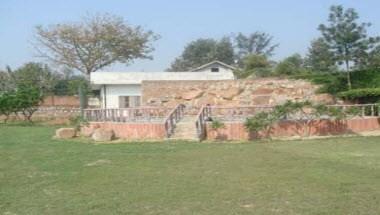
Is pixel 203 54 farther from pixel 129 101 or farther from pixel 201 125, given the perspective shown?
pixel 201 125

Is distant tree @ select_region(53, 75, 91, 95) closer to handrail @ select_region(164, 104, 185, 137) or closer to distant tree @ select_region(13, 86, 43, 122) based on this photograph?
distant tree @ select_region(13, 86, 43, 122)

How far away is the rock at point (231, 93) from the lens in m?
28.8

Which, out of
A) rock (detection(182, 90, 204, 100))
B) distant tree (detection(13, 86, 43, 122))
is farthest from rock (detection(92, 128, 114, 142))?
distant tree (detection(13, 86, 43, 122))

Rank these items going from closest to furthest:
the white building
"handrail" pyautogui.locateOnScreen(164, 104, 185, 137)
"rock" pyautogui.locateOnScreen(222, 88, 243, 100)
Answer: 1. "handrail" pyautogui.locateOnScreen(164, 104, 185, 137)
2. "rock" pyautogui.locateOnScreen(222, 88, 243, 100)
3. the white building

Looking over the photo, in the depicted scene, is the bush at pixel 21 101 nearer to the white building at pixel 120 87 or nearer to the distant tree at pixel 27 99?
the distant tree at pixel 27 99

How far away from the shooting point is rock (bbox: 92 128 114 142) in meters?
17.7

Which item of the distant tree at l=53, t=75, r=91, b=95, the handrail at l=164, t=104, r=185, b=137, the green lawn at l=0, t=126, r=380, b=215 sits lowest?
the green lawn at l=0, t=126, r=380, b=215

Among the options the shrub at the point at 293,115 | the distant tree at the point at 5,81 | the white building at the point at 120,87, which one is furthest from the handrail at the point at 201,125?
the distant tree at the point at 5,81

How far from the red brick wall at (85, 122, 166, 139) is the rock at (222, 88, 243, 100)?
36.3 ft

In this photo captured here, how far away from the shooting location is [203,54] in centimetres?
7519

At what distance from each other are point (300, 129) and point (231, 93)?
37.7ft

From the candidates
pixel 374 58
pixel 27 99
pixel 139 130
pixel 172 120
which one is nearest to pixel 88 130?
pixel 139 130

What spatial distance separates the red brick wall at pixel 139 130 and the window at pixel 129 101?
14.7 meters

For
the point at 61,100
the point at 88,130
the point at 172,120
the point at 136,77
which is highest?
the point at 136,77
